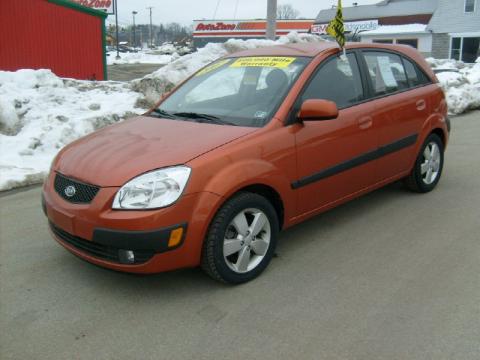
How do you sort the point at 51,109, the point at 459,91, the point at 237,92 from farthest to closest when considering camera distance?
the point at 459,91
the point at 51,109
the point at 237,92

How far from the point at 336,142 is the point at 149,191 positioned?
1.69m

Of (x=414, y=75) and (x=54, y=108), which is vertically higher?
(x=414, y=75)

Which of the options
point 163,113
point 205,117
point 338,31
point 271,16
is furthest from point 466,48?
point 205,117

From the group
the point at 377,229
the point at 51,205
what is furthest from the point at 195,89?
the point at 377,229

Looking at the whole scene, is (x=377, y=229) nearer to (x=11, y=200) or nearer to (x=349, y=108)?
(x=349, y=108)

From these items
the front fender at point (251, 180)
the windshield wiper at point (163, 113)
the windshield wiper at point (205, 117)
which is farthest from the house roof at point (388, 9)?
the front fender at point (251, 180)

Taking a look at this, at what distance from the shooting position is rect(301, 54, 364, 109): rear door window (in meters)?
4.05

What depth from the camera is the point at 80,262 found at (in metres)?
3.90

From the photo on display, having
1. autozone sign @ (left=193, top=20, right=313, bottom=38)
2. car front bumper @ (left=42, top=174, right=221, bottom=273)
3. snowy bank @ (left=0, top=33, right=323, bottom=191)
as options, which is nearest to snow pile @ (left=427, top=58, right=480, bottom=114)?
snowy bank @ (left=0, top=33, right=323, bottom=191)

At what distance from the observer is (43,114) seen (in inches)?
317

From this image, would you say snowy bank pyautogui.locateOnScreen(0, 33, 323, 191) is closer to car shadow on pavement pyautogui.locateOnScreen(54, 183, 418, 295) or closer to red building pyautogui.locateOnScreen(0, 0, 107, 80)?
car shadow on pavement pyautogui.locateOnScreen(54, 183, 418, 295)

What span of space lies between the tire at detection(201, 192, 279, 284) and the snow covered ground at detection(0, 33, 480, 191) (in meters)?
3.63

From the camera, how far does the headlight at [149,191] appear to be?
3094 mm

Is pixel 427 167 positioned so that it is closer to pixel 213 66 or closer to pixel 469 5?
pixel 213 66
